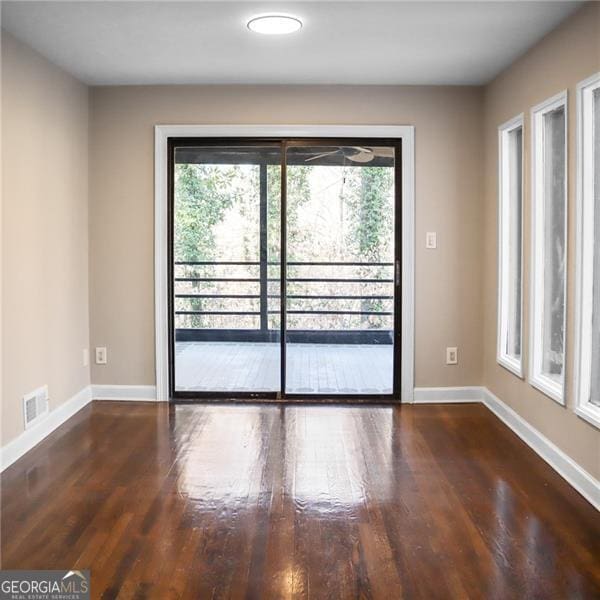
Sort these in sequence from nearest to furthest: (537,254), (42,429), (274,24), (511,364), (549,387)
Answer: (274,24) < (549,387) < (537,254) < (42,429) < (511,364)

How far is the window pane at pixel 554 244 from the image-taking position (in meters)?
3.65

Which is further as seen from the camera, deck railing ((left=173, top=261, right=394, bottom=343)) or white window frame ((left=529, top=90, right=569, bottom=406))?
deck railing ((left=173, top=261, right=394, bottom=343))

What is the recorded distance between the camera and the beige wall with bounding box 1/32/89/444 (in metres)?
3.62

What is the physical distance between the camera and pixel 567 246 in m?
3.44

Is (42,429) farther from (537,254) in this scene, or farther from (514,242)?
(514,242)

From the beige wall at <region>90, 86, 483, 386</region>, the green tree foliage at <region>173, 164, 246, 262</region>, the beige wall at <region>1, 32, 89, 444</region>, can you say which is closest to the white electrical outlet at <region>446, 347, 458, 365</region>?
the beige wall at <region>90, 86, 483, 386</region>

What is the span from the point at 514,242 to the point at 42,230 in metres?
3.06

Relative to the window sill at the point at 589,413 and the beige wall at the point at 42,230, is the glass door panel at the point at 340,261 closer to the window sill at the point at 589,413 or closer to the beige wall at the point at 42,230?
the beige wall at the point at 42,230

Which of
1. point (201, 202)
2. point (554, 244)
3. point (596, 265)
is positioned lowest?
point (596, 265)

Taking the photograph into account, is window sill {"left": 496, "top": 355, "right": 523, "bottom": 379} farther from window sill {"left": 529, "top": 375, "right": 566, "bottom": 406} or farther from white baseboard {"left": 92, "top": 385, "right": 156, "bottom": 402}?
white baseboard {"left": 92, "top": 385, "right": 156, "bottom": 402}

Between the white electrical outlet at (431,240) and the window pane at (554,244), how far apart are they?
1.18m

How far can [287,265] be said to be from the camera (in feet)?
16.6

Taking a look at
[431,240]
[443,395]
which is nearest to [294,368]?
[443,395]

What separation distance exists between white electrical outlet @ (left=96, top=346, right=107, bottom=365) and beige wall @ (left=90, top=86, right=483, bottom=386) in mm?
49
